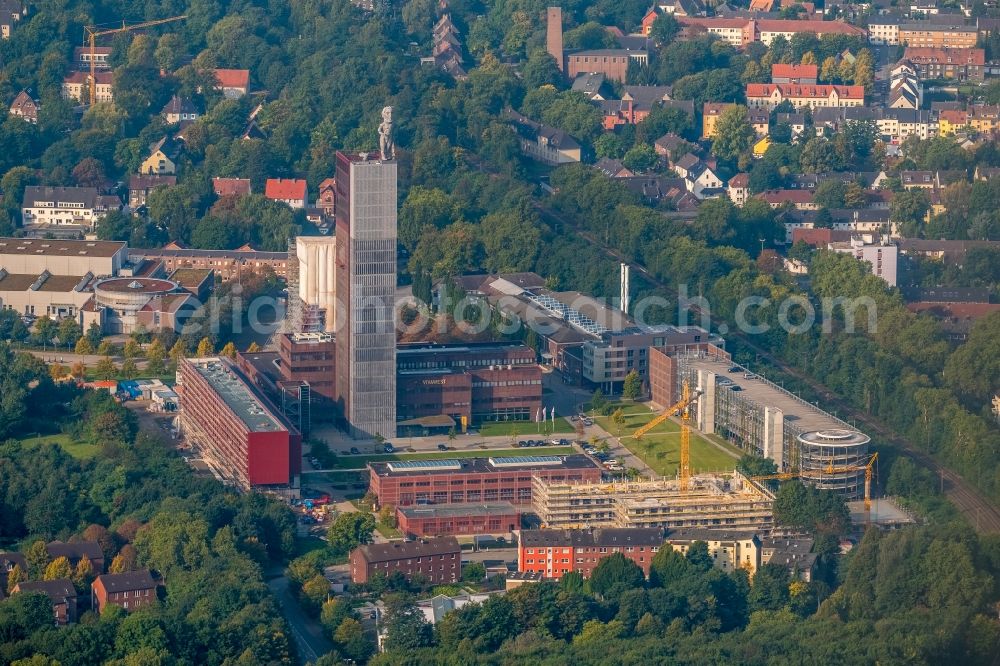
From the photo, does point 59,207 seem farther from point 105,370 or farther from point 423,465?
point 423,465

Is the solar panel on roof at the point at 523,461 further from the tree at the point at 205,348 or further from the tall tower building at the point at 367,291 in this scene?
the tree at the point at 205,348

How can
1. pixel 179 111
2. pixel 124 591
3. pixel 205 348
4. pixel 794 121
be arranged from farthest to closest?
pixel 794 121, pixel 179 111, pixel 205 348, pixel 124 591

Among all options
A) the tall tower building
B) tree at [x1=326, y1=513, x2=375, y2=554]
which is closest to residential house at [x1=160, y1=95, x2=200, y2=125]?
the tall tower building

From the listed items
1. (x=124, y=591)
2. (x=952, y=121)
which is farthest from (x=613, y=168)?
(x=124, y=591)

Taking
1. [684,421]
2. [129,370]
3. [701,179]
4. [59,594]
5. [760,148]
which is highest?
[760,148]

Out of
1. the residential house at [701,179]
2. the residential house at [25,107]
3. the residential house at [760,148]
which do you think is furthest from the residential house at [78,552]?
the residential house at [760,148]

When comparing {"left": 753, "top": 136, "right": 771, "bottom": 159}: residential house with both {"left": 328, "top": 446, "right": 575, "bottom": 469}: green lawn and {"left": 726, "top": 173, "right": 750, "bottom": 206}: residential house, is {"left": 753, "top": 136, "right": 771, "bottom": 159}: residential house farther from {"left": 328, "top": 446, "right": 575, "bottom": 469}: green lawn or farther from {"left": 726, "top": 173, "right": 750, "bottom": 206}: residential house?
{"left": 328, "top": 446, "right": 575, "bottom": 469}: green lawn
